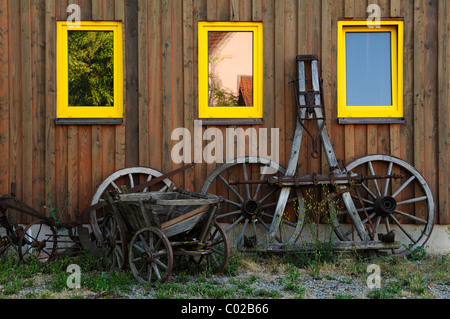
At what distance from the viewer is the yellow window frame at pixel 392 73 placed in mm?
6973

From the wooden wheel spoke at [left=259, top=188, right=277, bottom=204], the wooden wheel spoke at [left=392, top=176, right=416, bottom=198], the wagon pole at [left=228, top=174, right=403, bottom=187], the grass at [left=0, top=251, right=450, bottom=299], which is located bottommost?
the grass at [left=0, top=251, right=450, bottom=299]

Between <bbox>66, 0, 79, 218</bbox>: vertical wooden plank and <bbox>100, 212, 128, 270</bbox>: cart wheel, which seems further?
<bbox>66, 0, 79, 218</bbox>: vertical wooden plank

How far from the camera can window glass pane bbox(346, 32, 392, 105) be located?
706 cm

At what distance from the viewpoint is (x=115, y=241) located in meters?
5.68

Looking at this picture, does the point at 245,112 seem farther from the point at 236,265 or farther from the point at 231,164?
the point at 236,265

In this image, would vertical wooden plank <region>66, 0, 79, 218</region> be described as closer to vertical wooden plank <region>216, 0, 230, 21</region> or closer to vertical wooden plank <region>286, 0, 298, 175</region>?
vertical wooden plank <region>216, 0, 230, 21</region>

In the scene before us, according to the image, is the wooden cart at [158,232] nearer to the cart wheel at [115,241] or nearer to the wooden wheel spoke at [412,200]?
the cart wheel at [115,241]

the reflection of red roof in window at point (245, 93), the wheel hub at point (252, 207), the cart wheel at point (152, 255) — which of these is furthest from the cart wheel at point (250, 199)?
the cart wheel at point (152, 255)

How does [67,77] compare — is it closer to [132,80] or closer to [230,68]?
[132,80]

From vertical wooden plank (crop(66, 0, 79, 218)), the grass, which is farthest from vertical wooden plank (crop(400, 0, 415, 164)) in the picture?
vertical wooden plank (crop(66, 0, 79, 218))

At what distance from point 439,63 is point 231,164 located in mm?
3062

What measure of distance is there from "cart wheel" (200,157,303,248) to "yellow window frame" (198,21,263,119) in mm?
654

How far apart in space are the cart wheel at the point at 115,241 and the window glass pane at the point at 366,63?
3507 mm

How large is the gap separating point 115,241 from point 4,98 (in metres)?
2.68
